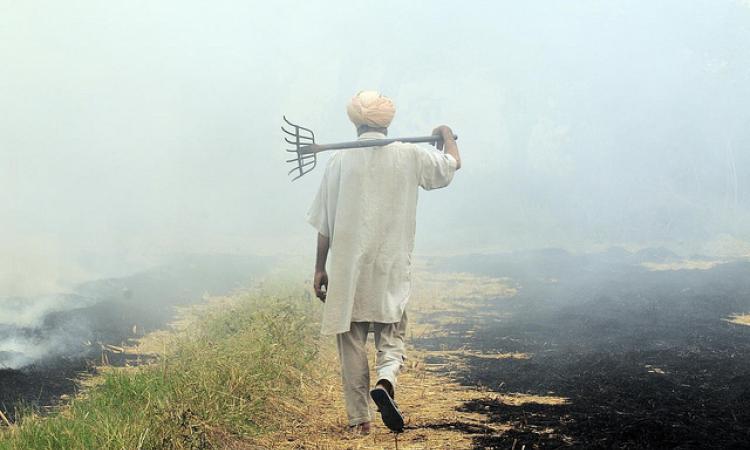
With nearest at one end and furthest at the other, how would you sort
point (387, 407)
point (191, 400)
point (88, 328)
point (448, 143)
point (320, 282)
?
point (387, 407) < point (191, 400) < point (320, 282) < point (448, 143) < point (88, 328)

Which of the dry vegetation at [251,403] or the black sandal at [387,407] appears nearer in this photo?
the dry vegetation at [251,403]

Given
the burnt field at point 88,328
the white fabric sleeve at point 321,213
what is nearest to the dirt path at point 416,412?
the white fabric sleeve at point 321,213

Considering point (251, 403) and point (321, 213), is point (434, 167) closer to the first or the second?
point (321, 213)

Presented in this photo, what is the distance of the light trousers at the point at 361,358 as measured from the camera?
16.5 ft

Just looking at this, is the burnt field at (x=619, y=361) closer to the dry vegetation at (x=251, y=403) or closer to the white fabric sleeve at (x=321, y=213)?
the dry vegetation at (x=251, y=403)

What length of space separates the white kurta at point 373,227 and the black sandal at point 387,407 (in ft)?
1.71

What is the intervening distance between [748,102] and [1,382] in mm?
30266

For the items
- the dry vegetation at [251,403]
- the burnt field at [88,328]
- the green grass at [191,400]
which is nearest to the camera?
the green grass at [191,400]

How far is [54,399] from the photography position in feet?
21.5

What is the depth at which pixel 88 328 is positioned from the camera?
978cm

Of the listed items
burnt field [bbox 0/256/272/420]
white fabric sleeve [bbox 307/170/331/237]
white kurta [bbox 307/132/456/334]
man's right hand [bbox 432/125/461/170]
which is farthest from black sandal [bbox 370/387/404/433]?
A: burnt field [bbox 0/256/272/420]

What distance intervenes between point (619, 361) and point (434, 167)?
3.25 meters

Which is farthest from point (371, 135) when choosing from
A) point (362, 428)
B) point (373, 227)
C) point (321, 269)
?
point (362, 428)

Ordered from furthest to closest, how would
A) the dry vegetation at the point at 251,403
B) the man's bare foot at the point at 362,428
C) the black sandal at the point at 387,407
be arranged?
the man's bare foot at the point at 362,428 < the black sandal at the point at 387,407 < the dry vegetation at the point at 251,403
